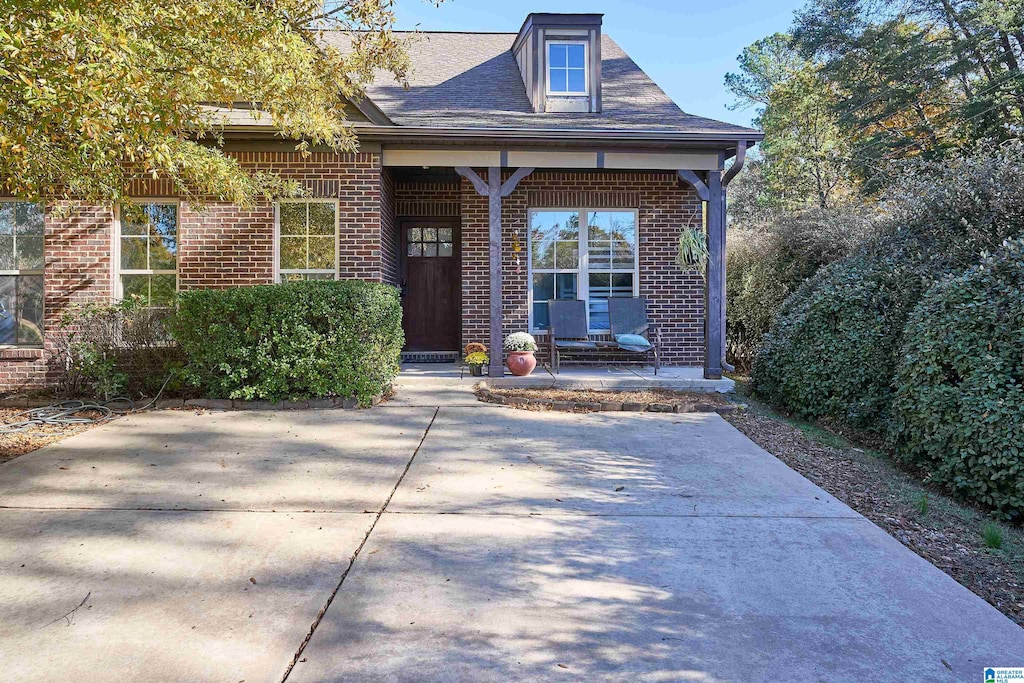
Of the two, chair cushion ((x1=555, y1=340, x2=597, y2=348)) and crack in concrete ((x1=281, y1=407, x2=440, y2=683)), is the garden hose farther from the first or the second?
chair cushion ((x1=555, y1=340, x2=597, y2=348))

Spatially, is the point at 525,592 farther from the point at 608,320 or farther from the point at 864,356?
the point at 608,320

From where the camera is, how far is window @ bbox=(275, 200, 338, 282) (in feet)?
28.2

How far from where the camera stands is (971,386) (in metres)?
4.45

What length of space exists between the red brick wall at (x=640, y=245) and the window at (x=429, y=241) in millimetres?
1130

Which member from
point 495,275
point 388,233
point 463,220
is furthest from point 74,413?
point 463,220

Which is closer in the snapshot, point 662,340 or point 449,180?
point 662,340

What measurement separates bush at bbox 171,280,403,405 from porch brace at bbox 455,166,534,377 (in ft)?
6.24

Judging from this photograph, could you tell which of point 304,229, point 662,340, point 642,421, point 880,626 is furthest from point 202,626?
point 662,340

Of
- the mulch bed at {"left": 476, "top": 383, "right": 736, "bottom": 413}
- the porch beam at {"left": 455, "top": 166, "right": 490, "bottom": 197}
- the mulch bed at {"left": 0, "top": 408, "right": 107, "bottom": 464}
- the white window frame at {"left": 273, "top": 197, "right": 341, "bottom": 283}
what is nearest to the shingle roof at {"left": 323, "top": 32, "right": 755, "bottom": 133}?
the porch beam at {"left": 455, "top": 166, "right": 490, "bottom": 197}

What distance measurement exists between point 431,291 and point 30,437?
6.05 metres

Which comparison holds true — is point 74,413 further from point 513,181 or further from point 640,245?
point 640,245

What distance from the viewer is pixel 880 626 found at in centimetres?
249

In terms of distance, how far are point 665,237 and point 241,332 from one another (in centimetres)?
611

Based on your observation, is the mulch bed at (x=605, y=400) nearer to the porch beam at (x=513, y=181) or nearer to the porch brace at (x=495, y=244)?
the porch brace at (x=495, y=244)
